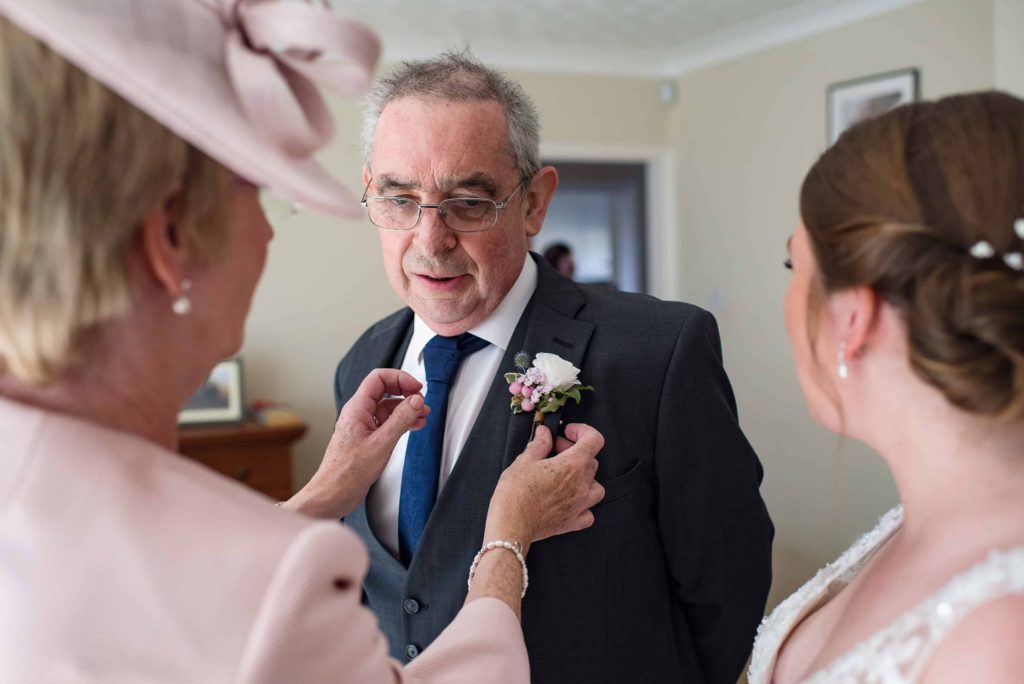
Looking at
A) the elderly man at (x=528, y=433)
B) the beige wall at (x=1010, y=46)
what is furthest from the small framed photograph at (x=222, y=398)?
the beige wall at (x=1010, y=46)

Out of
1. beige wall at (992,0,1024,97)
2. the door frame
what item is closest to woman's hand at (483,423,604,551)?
beige wall at (992,0,1024,97)

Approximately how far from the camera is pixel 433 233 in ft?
5.33

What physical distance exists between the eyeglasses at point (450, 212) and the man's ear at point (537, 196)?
104 millimetres

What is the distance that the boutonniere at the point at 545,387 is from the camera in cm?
151

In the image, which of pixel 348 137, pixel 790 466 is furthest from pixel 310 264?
pixel 790 466

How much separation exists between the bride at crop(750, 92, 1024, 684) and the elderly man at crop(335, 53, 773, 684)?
0.50 m

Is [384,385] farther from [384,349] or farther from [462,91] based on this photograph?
[462,91]

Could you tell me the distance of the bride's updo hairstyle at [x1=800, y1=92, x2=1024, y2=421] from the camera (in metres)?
0.87

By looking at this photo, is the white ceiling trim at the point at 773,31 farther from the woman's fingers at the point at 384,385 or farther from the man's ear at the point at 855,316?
the man's ear at the point at 855,316

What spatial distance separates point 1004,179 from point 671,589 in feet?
3.41

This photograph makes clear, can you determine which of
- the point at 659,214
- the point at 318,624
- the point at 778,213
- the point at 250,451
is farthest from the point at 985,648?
the point at 659,214

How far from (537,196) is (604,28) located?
12.6ft

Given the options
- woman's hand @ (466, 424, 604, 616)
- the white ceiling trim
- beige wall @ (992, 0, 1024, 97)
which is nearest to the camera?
woman's hand @ (466, 424, 604, 616)

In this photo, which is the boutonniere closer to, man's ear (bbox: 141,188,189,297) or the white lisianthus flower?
the white lisianthus flower
